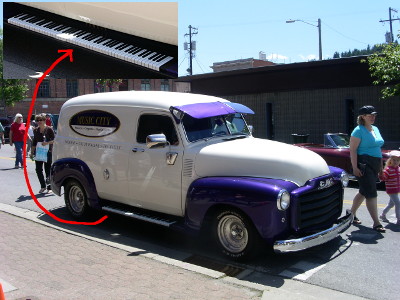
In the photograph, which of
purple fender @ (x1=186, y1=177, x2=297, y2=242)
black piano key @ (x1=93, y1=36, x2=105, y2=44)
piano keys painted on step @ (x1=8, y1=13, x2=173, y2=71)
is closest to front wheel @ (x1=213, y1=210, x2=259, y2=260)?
purple fender @ (x1=186, y1=177, x2=297, y2=242)

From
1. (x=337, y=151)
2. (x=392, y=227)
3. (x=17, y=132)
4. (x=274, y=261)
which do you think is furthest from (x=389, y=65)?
(x=17, y=132)

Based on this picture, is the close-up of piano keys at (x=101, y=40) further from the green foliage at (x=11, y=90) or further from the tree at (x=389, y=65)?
the green foliage at (x=11, y=90)

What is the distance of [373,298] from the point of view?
4.29 meters

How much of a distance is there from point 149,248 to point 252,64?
54.3 m

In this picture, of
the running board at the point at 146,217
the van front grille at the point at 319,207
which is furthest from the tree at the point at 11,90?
the van front grille at the point at 319,207

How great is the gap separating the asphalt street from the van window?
1485 millimetres

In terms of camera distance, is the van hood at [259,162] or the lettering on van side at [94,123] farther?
the lettering on van side at [94,123]

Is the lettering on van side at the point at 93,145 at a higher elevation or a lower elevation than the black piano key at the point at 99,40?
lower

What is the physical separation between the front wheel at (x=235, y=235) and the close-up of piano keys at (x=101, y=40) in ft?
18.7

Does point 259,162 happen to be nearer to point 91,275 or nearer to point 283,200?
point 283,200

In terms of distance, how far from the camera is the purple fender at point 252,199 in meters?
4.80

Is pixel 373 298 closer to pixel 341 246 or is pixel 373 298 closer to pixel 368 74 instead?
pixel 341 246

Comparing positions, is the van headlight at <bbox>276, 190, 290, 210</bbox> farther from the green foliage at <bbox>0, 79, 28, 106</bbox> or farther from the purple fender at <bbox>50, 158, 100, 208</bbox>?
the green foliage at <bbox>0, 79, 28, 106</bbox>

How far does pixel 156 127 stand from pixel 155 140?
1.95ft
